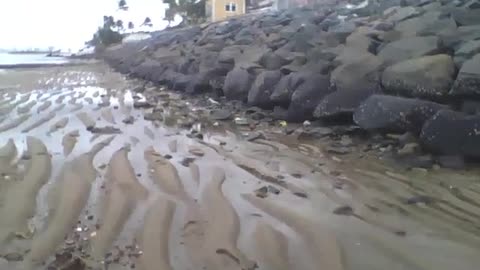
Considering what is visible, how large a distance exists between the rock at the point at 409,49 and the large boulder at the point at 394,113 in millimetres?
1341

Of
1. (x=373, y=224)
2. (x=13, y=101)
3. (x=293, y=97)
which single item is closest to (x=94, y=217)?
(x=373, y=224)

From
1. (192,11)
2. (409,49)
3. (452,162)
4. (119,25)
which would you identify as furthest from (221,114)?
(119,25)

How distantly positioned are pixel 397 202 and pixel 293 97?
367cm

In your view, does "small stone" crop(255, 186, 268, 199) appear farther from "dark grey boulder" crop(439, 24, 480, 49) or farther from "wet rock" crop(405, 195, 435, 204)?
"dark grey boulder" crop(439, 24, 480, 49)

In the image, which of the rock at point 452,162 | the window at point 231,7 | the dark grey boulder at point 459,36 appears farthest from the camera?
the window at point 231,7

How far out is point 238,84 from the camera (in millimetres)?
9344

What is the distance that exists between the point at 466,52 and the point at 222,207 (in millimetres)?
4256

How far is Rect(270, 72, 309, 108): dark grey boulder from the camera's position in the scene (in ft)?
25.6

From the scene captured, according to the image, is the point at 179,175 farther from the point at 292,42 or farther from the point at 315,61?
the point at 292,42

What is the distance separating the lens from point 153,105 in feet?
31.1

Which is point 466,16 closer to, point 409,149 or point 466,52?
point 466,52

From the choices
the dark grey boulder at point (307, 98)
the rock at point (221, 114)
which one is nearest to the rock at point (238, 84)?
the rock at point (221, 114)

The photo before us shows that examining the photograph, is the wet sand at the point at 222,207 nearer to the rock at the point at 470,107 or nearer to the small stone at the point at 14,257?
the small stone at the point at 14,257

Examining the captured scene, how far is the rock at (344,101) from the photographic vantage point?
653 centimetres
